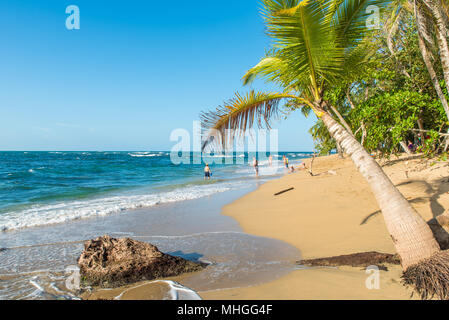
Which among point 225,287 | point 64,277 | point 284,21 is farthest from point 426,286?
point 64,277

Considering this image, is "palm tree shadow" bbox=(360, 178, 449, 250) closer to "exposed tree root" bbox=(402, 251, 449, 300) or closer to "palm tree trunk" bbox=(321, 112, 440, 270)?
"palm tree trunk" bbox=(321, 112, 440, 270)

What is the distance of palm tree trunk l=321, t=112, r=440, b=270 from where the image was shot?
130 inches

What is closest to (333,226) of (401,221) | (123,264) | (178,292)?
(401,221)

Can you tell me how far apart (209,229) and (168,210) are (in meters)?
3.99

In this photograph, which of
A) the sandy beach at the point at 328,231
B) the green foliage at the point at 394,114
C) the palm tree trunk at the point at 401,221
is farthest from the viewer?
the green foliage at the point at 394,114

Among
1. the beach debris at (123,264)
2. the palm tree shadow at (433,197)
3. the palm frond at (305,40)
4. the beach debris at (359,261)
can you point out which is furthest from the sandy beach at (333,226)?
the palm frond at (305,40)

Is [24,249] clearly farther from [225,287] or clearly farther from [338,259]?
[338,259]

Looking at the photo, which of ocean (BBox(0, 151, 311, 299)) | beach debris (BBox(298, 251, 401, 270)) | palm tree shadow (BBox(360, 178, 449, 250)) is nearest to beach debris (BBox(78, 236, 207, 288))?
ocean (BBox(0, 151, 311, 299))

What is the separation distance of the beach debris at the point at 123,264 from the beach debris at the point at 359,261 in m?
2.15

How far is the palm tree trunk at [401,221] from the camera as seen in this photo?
10.8 ft

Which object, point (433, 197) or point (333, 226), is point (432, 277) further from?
point (433, 197)

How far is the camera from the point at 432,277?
9.63ft

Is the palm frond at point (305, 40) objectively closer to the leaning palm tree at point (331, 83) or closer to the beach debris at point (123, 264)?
the leaning palm tree at point (331, 83)
